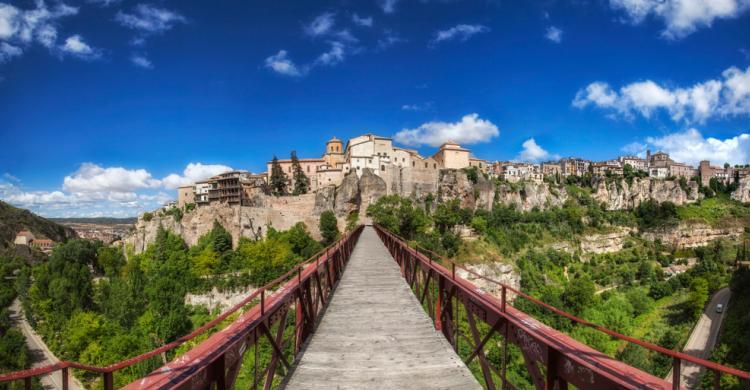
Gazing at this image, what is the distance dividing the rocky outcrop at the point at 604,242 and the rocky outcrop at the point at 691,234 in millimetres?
6736

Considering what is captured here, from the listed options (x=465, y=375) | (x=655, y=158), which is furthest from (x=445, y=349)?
(x=655, y=158)

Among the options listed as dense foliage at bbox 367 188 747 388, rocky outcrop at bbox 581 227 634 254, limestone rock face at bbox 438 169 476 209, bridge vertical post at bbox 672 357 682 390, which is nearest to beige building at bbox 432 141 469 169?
limestone rock face at bbox 438 169 476 209

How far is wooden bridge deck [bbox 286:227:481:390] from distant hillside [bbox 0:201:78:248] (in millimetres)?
114400

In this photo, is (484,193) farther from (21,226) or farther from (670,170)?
(21,226)

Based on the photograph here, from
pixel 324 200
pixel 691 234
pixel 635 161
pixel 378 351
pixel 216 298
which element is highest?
pixel 635 161

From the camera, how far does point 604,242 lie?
194ft

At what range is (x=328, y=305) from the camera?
6.45 metres

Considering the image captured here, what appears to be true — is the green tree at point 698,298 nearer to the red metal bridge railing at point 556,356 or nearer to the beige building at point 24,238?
the red metal bridge railing at point 556,356

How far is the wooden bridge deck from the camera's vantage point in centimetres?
361

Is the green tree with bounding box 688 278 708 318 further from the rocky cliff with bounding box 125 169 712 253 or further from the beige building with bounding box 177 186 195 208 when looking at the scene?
the beige building with bounding box 177 186 195 208

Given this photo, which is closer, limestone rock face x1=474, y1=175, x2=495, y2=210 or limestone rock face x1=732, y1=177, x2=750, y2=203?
limestone rock face x1=474, y1=175, x2=495, y2=210

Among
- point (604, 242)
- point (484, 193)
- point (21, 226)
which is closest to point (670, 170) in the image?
point (604, 242)

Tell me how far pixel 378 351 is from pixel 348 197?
1674 inches

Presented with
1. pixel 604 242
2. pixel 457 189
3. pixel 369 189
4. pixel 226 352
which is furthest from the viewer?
pixel 604 242
